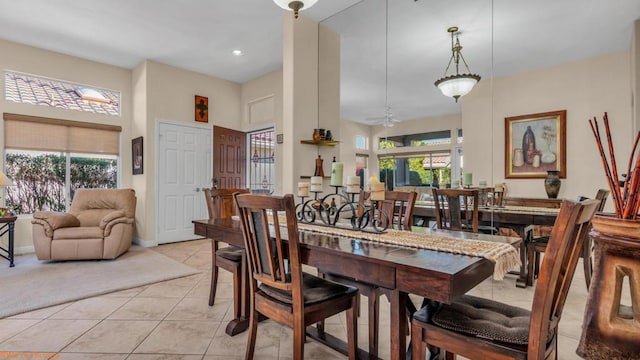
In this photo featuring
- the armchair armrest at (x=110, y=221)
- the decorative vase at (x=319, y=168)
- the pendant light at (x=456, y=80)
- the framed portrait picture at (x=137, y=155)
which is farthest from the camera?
the framed portrait picture at (x=137, y=155)

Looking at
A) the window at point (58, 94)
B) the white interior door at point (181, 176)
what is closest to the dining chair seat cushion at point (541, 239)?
the white interior door at point (181, 176)

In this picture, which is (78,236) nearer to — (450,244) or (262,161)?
(262,161)

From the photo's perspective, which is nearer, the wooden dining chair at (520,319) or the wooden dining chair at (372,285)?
the wooden dining chair at (520,319)

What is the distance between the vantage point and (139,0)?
3.31 meters

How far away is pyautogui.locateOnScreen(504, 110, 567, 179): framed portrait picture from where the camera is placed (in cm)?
209

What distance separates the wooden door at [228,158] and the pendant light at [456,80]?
4.00 metres

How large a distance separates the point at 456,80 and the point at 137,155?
4819 millimetres

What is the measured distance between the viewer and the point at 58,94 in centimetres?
465

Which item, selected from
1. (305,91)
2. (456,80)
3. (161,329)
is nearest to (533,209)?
(456,80)

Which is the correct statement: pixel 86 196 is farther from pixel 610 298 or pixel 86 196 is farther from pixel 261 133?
pixel 610 298

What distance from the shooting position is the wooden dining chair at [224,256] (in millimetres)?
2195

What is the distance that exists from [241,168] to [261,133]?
0.76m

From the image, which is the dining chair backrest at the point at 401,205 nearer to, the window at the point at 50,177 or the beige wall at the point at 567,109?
the beige wall at the point at 567,109

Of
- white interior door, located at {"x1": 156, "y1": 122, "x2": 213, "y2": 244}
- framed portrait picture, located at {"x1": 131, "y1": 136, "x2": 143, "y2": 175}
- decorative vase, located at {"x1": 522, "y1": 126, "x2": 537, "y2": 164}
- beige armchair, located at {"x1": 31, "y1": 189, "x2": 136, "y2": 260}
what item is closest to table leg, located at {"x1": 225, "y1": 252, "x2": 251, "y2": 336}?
decorative vase, located at {"x1": 522, "y1": 126, "x2": 537, "y2": 164}
